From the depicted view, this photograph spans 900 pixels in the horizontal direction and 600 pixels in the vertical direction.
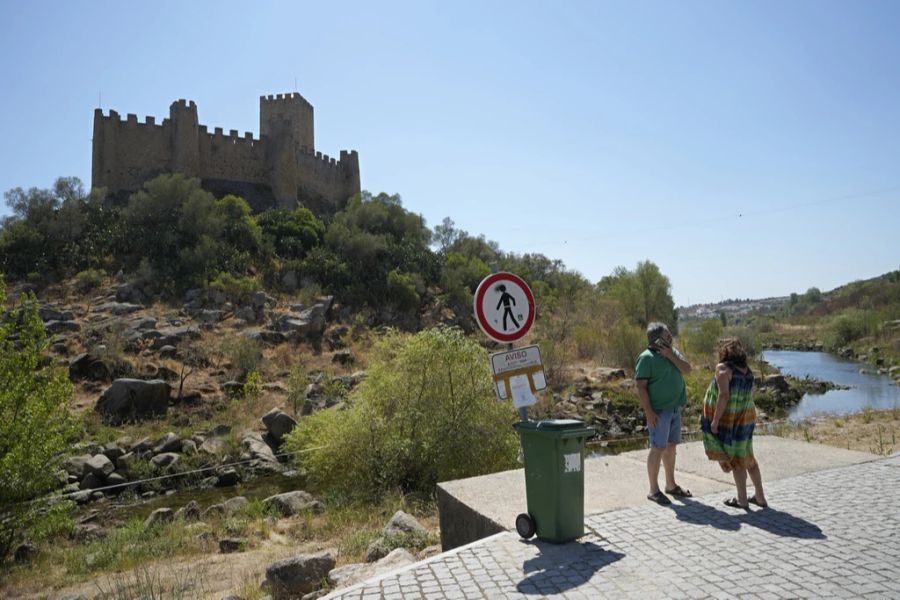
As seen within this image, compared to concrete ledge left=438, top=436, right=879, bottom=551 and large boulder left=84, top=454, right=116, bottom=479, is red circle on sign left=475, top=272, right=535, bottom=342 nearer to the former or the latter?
concrete ledge left=438, top=436, right=879, bottom=551

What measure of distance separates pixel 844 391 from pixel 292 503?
Result: 28.0 meters

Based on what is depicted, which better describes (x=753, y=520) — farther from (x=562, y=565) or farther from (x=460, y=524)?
(x=460, y=524)

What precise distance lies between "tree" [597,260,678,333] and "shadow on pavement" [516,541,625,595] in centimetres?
3793

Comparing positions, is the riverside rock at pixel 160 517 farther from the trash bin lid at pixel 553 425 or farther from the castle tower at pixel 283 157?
the castle tower at pixel 283 157

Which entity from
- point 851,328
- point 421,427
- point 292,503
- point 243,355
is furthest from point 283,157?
point 851,328

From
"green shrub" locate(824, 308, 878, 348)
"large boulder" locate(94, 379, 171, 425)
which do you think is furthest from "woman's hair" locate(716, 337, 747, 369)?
"green shrub" locate(824, 308, 878, 348)

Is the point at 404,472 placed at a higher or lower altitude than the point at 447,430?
lower

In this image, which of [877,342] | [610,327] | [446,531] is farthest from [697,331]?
[446,531]

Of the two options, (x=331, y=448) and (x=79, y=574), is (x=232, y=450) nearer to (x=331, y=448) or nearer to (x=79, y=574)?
(x=331, y=448)

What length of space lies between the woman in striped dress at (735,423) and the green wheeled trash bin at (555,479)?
152 cm

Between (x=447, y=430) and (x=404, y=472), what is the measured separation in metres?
1.10

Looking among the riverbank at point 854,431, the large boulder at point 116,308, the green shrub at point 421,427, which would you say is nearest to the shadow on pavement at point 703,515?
the green shrub at point 421,427

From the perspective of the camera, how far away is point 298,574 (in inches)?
246

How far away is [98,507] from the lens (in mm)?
14609
